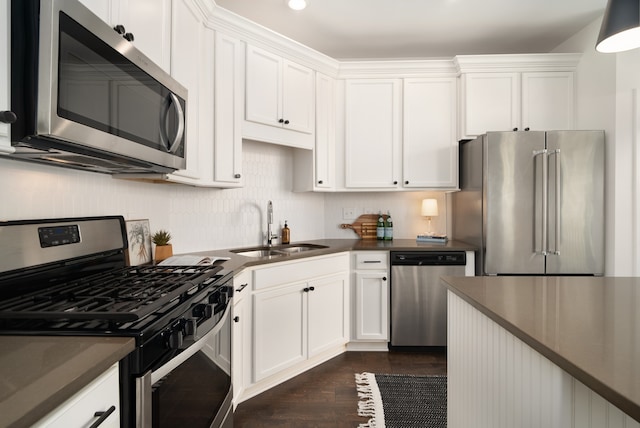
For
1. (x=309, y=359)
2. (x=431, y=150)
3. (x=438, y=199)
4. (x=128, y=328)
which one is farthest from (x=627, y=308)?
(x=438, y=199)

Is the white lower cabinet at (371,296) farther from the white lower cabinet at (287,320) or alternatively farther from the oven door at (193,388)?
the oven door at (193,388)

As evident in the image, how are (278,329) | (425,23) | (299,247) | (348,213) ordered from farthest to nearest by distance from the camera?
(348,213)
(299,247)
(425,23)
(278,329)

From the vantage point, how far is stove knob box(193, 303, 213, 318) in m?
1.33

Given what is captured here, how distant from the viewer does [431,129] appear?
3375 mm

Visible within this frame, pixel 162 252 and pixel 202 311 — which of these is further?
pixel 162 252

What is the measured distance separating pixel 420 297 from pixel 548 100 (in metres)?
2.02

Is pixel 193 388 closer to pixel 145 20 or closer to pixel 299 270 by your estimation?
pixel 299 270

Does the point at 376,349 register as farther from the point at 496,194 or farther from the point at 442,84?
the point at 442,84

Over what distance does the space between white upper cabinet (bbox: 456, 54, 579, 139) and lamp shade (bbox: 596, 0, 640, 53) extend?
1840 mm

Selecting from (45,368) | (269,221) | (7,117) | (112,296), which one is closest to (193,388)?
(112,296)

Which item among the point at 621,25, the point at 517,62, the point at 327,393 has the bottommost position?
the point at 327,393

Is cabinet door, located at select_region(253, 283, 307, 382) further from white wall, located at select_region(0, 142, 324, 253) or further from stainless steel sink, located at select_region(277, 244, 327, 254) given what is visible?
white wall, located at select_region(0, 142, 324, 253)

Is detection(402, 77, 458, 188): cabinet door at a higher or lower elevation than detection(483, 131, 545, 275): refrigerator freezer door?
higher

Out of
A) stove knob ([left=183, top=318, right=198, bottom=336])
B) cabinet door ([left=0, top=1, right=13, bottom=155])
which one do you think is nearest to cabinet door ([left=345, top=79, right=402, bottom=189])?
stove knob ([left=183, top=318, right=198, bottom=336])
